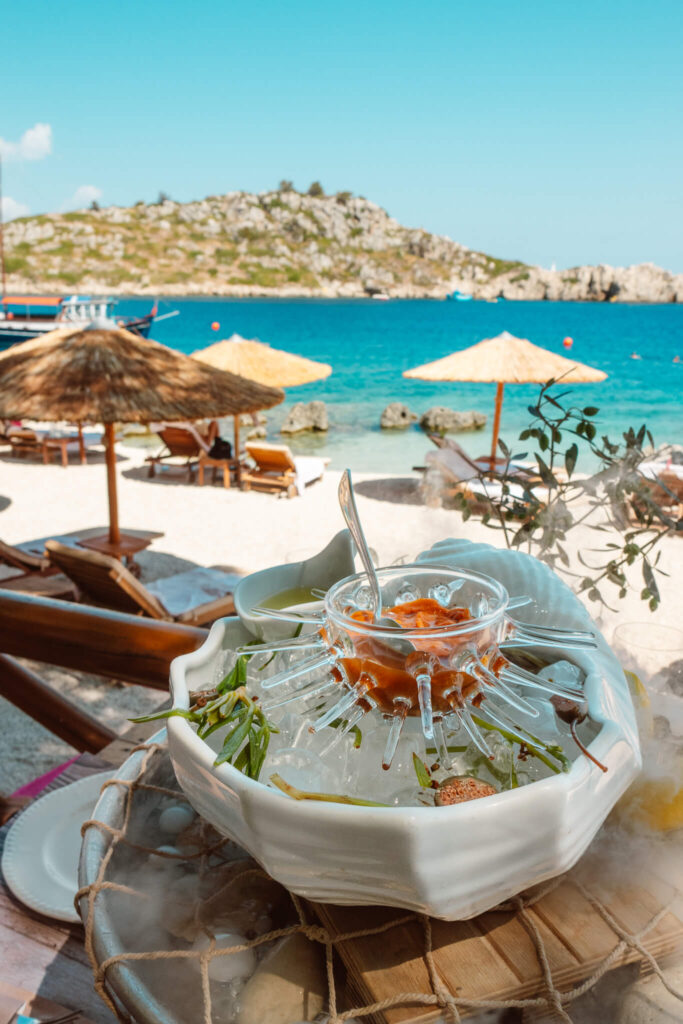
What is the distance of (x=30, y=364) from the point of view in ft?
18.4

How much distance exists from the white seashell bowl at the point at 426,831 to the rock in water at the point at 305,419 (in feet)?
59.6

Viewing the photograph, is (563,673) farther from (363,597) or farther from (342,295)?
(342,295)

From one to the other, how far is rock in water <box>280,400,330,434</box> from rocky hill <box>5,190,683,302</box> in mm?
63424

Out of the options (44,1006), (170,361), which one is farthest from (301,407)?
(44,1006)

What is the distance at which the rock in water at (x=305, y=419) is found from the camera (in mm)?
18734

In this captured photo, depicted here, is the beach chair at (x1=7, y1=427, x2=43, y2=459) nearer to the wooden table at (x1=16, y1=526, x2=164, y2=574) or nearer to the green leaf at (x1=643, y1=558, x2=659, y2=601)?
the wooden table at (x1=16, y1=526, x2=164, y2=574)

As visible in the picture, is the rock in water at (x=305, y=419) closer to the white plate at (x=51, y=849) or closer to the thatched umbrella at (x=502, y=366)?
the thatched umbrella at (x=502, y=366)

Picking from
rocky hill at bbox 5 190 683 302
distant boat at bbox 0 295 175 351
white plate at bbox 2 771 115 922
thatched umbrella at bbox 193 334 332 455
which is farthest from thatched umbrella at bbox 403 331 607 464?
rocky hill at bbox 5 190 683 302

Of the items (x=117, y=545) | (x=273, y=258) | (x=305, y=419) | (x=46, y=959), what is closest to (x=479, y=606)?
(x=46, y=959)

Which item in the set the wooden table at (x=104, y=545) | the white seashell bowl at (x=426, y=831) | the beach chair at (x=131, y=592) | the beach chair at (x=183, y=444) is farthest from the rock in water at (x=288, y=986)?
the beach chair at (x=183, y=444)

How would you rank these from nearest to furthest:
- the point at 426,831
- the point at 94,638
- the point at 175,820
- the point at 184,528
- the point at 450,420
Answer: the point at 426,831
the point at 175,820
the point at 94,638
the point at 184,528
the point at 450,420

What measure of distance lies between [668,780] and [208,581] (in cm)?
516

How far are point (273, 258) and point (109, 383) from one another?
90363mm

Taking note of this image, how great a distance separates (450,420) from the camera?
765 inches
